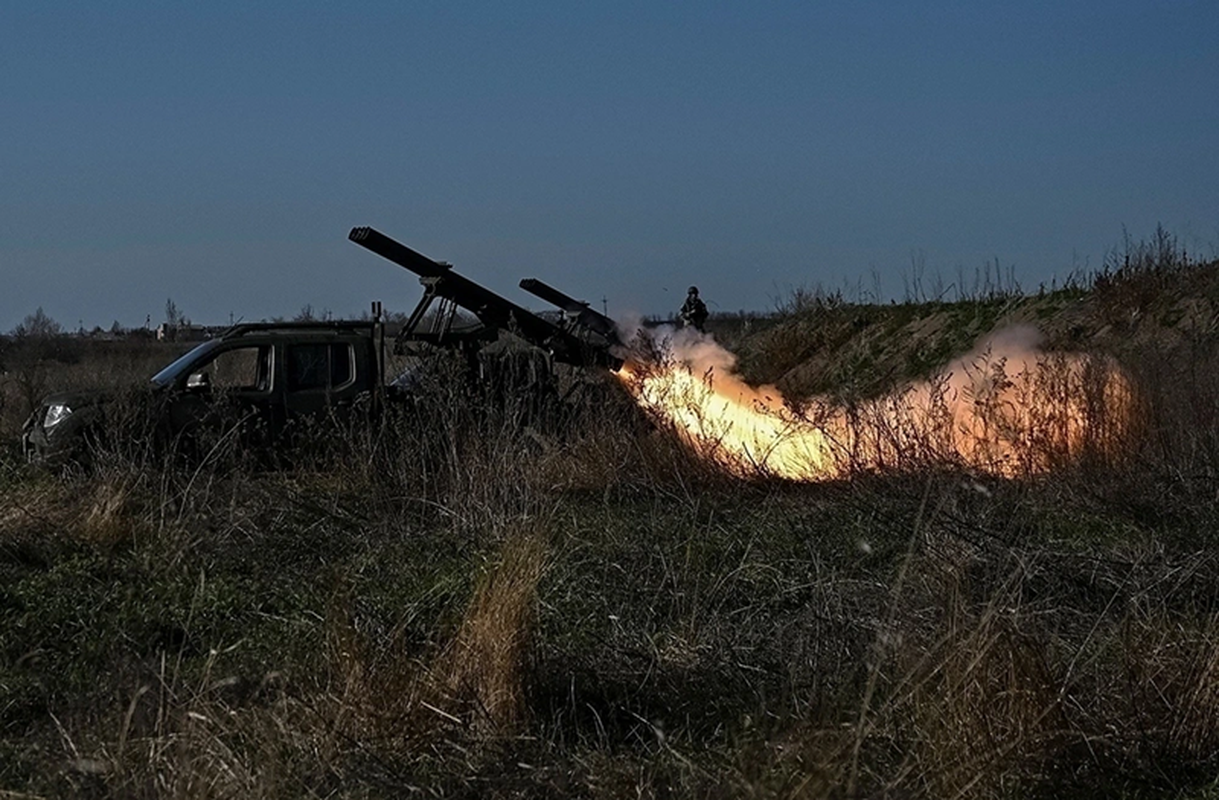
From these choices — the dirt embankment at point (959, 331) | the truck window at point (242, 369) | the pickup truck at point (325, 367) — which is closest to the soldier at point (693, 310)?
the dirt embankment at point (959, 331)

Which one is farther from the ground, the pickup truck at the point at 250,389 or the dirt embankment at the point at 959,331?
the dirt embankment at the point at 959,331

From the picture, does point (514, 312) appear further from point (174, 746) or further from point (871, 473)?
point (174, 746)

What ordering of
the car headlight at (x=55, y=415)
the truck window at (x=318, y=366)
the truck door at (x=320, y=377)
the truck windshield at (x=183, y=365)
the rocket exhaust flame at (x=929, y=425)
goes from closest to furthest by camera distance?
the rocket exhaust flame at (x=929, y=425), the car headlight at (x=55, y=415), the truck windshield at (x=183, y=365), the truck door at (x=320, y=377), the truck window at (x=318, y=366)

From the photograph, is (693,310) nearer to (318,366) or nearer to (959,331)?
(959,331)

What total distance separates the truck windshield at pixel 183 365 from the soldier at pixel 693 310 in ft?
39.9

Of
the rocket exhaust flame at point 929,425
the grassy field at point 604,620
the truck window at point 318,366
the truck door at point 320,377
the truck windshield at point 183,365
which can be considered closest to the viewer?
the grassy field at point 604,620

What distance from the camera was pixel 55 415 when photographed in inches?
563

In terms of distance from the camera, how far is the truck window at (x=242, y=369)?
14.9 meters

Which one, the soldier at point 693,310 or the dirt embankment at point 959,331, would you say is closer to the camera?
the dirt embankment at point 959,331

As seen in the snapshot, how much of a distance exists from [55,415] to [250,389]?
1836mm

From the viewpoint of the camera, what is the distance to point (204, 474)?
1197 cm

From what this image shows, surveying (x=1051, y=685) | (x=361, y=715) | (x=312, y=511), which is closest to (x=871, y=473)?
(x=312, y=511)

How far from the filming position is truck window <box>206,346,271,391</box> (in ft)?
49.0

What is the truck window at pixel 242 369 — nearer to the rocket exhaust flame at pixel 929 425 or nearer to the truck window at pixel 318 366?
the truck window at pixel 318 366
